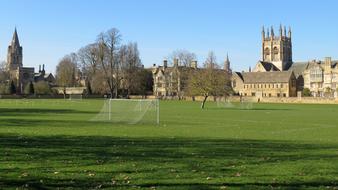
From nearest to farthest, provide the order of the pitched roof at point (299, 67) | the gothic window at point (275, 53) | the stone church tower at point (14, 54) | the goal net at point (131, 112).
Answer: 1. the goal net at point (131, 112)
2. the pitched roof at point (299, 67)
3. the gothic window at point (275, 53)
4. the stone church tower at point (14, 54)

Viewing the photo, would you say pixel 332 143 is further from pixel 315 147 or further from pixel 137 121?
pixel 137 121

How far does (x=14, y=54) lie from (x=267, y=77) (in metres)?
95.7

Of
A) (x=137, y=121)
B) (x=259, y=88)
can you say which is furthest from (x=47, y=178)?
(x=259, y=88)

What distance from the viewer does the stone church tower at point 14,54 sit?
178500mm

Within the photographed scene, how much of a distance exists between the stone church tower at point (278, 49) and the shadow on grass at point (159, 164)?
146 meters

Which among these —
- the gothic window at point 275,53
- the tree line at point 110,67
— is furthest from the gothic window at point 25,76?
the gothic window at point 275,53

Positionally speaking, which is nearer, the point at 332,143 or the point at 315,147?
the point at 315,147

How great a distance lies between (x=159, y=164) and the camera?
1272cm

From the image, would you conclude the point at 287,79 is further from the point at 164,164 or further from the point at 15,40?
the point at 164,164

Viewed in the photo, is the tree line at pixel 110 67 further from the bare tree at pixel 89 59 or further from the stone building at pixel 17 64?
the stone building at pixel 17 64

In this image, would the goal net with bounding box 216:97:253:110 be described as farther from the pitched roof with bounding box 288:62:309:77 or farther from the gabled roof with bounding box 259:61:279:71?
the gabled roof with bounding box 259:61:279:71

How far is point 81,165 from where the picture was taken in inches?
491

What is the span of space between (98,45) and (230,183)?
97.3 m

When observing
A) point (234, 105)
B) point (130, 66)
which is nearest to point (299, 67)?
point (130, 66)
